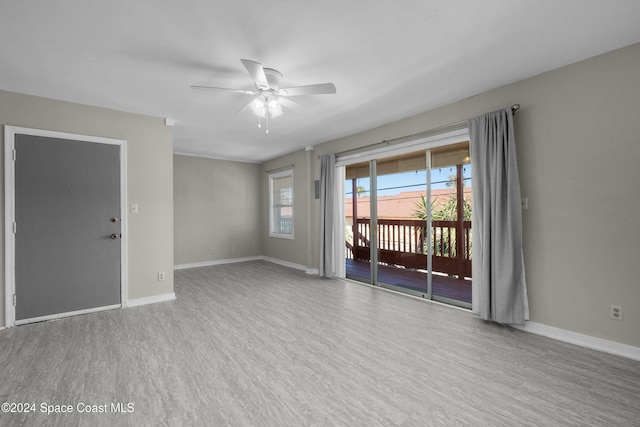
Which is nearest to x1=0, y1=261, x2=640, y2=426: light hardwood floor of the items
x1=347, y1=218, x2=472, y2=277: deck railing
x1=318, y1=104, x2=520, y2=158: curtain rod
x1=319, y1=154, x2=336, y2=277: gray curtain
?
x1=347, y1=218, x2=472, y2=277: deck railing

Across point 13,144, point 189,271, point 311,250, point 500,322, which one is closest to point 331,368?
point 500,322

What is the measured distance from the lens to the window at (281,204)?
21.8ft

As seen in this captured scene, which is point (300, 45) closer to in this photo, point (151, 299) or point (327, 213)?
point (327, 213)

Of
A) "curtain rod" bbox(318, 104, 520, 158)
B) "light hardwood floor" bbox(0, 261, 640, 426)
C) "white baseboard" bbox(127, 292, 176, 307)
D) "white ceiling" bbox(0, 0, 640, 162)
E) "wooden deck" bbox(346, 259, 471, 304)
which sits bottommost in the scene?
"light hardwood floor" bbox(0, 261, 640, 426)

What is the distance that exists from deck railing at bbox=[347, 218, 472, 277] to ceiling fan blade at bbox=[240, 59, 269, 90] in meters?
2.98

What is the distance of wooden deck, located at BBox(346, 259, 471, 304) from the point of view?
13.0 feet

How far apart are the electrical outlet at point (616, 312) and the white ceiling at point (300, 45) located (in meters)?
2.18

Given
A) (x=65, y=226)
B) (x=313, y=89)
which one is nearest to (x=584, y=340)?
(x=313, y=89)

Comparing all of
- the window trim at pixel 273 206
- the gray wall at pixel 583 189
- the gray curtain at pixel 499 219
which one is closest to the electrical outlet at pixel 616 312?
the gray wall at pixel 583 189

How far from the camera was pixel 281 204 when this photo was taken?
695 cm

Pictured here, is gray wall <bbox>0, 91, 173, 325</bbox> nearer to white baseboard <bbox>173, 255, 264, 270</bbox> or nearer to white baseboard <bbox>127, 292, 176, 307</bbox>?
white baseboard <bbox>127, 292, 176, 307</bbox>

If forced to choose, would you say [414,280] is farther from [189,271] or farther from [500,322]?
[189,271]

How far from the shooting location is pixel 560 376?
207 centimetres

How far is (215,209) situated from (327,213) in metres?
3.09
